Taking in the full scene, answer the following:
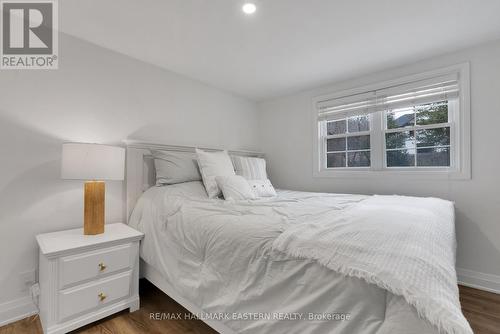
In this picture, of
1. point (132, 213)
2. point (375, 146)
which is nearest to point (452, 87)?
point (375, 146)

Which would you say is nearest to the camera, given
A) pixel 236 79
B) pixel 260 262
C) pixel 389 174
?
pixel 260 262

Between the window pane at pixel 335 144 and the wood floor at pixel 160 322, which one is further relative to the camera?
the window pane at pixel 335 144

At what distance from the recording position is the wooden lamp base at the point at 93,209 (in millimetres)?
1717

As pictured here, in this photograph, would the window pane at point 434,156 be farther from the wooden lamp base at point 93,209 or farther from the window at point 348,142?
the wooden lamp base at point 93,209

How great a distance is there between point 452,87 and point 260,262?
102 inches

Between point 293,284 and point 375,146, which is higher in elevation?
point 375,146

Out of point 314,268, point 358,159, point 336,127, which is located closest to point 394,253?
point 314,268

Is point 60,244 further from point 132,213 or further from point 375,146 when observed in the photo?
point 375,146

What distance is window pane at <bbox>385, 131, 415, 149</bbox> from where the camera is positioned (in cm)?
256

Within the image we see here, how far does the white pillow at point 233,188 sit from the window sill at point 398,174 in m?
1.36

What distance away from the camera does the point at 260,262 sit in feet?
3.41

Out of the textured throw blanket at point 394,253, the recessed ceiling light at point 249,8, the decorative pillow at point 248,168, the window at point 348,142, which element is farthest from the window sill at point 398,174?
the recessed ceiling light at point 249,8

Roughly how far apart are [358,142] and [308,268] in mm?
2441

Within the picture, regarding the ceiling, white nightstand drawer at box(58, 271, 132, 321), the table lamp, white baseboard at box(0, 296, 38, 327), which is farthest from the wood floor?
the ceiling
